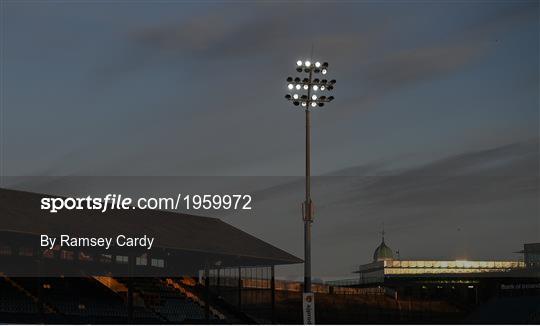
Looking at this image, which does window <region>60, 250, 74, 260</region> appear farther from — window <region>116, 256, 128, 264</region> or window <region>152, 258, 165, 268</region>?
window <region>152, 258, 165, 268</region>

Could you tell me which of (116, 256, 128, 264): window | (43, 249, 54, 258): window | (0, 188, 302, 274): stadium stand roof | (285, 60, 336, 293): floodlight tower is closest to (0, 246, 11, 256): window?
(43, 249, 54, 258): window

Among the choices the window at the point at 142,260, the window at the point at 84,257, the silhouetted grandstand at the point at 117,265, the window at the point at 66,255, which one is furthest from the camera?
the window at the point at 142,260

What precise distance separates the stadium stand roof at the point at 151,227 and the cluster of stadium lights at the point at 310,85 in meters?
13.3

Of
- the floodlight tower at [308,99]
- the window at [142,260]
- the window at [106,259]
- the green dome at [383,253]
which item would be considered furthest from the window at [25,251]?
the green dome at [383,253]

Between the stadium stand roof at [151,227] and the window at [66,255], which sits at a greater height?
the stadium stand roof at [151,227]

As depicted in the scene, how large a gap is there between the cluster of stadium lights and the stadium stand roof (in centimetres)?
1335

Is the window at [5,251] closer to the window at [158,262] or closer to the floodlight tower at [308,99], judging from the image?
the window at [158,262]

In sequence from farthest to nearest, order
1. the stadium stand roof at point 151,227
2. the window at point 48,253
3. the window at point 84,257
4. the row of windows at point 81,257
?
the window at point 84,257, the window at point 48,253, the row of windows at point 81,257, the stadium stand roof at point 151,227

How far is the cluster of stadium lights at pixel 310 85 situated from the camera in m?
33.1

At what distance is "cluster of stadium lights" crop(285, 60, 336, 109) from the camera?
3306 cm

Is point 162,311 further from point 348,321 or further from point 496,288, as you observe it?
point 496,288

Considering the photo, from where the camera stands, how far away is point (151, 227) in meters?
47.2

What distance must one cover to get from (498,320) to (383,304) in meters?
9.93

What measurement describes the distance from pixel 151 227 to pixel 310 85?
1777 cm
